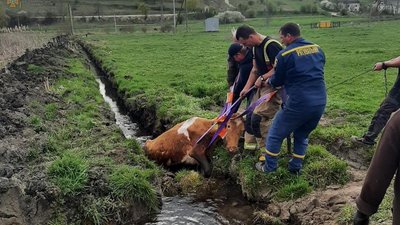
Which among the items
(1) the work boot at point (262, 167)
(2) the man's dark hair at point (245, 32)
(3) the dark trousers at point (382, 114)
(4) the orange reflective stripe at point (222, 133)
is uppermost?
(2) the man's dark hair at point (245, 32)

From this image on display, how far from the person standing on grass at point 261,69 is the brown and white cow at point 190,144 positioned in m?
0.95

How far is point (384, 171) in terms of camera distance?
3.34 metres

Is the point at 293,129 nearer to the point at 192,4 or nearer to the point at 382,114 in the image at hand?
the point at 382,114

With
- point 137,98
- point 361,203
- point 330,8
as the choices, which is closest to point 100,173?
point 361,203

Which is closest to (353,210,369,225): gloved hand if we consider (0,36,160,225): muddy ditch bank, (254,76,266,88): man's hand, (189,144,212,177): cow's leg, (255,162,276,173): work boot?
(255,162,276,173): work boot

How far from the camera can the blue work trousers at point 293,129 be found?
762 centimetres

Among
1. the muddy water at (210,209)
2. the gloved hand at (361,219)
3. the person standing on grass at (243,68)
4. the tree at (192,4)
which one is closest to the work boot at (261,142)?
the person standing on grass at (243,68)

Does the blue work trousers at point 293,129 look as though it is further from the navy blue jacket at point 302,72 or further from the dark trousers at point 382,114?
the dark trousers at point 382,114

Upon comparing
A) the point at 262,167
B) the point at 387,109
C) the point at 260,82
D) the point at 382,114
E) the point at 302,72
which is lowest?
the point at 262,167

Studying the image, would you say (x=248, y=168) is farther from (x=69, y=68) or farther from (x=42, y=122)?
(x=69, y=68)

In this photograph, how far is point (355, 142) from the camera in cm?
971

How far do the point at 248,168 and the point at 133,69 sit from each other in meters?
16.2

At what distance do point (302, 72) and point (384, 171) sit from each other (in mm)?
4252

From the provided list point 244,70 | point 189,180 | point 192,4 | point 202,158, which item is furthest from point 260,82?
point 192,4
